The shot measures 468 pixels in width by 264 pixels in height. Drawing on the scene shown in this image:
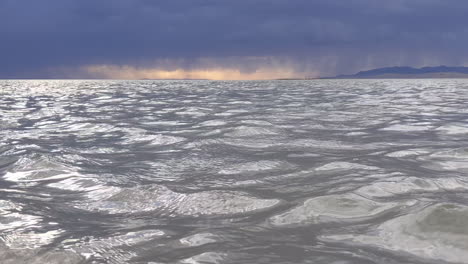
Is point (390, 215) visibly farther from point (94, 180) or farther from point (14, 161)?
point (14, 161)

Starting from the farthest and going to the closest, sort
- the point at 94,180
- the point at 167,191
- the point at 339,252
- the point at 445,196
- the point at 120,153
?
the point at 120,153 → the point at 94,180 → the point at 167,191 → the point at 445,196 → the point at 339,252

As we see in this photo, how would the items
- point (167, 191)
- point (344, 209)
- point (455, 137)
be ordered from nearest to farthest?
point (344, 209)
point (167, 191)
point (455, 137)

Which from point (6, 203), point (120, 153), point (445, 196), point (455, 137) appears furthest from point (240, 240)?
point (455, 137)

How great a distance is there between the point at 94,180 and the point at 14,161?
2.45 metres

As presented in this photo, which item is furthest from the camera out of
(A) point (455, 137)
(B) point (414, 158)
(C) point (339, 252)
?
(A) point (455, 137)

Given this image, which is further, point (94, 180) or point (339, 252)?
point (94, 180)

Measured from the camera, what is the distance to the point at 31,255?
332 cm

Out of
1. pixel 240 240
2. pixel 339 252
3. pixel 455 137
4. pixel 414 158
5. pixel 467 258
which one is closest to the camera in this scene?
pixel 467 258

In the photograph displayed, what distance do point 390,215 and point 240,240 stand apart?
158 cm

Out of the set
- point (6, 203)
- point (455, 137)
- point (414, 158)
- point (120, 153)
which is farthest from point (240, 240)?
point (455, 137)

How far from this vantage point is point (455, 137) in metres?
9.85

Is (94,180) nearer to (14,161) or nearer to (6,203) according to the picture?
(6,203)

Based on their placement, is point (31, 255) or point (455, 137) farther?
point (455, 137)

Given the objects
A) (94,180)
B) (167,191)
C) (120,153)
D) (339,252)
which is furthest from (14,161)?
(339,252)
